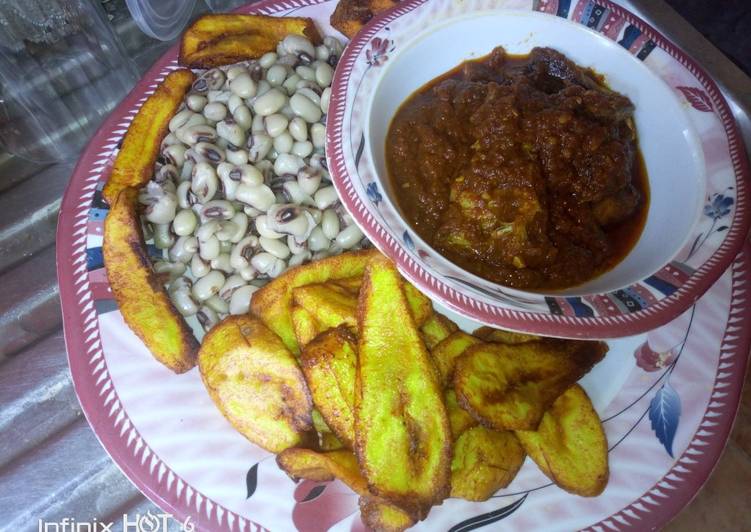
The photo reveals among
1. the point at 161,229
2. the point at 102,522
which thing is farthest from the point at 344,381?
the point at 102,522

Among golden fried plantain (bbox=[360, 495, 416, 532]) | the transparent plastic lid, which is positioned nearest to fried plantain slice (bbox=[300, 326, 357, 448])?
golden fried plantain (bbox=[360, 495, 416, 532])

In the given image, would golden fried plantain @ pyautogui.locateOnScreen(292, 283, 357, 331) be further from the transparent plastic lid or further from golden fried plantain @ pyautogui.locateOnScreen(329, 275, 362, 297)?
the transparent plastic lid

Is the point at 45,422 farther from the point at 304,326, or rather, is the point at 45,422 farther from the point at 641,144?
the point at 641,144

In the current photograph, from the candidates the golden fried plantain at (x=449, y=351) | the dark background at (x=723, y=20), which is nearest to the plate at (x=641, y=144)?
the golden fried plantain at (x=449, y=351)

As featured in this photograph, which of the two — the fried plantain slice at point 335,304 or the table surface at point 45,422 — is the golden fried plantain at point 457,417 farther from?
the table surface at point 45,422

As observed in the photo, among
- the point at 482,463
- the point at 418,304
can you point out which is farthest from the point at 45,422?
the point at 482,463

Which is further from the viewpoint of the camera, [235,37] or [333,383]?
[235,37]

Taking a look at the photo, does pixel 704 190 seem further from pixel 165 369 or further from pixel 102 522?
pixel 102 522
